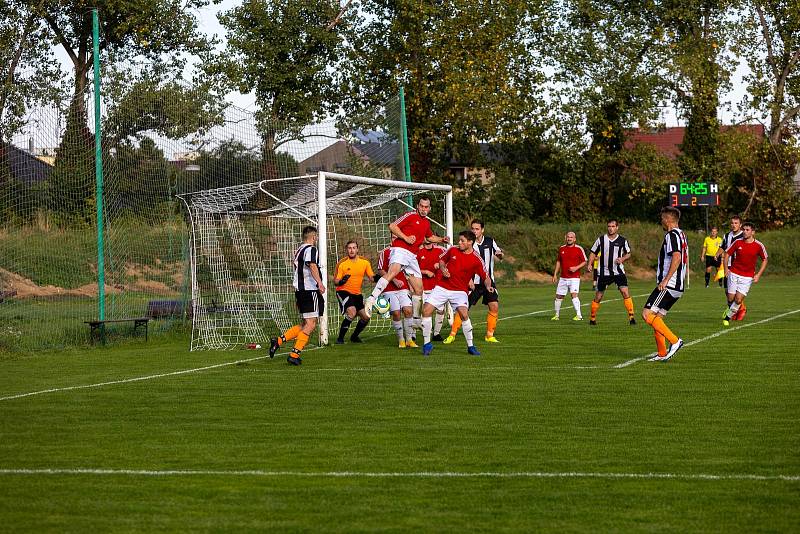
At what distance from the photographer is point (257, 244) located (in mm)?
22766

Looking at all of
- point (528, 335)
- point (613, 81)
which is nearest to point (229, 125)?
point (528, 335)

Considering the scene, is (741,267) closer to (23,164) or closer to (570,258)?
(570,258)

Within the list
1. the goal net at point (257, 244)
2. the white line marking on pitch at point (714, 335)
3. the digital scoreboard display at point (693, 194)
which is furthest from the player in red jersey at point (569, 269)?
the digital scoreboard display at point (693, 194)

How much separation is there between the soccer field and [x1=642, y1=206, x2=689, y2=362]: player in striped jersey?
1.23 feet

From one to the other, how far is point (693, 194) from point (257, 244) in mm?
24856

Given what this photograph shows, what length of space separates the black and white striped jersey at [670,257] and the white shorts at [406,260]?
3943 millimetres

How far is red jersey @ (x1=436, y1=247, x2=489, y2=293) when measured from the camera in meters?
16.4

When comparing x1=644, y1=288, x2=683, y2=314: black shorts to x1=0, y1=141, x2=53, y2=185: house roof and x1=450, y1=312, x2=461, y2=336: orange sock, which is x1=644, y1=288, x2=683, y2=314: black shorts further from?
x1=0, y1=141, x2=53, y2=185: house roof

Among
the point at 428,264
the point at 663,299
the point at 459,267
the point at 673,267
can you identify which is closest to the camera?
the point at 673,267

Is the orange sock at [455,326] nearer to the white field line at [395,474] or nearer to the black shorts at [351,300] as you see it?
the black shorts at [351,300]

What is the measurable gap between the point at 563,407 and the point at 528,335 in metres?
8.75

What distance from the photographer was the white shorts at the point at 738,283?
21797 millimetres

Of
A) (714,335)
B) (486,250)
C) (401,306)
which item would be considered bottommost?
(714,335)

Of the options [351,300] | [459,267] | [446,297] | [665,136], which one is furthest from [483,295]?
[665,136]
